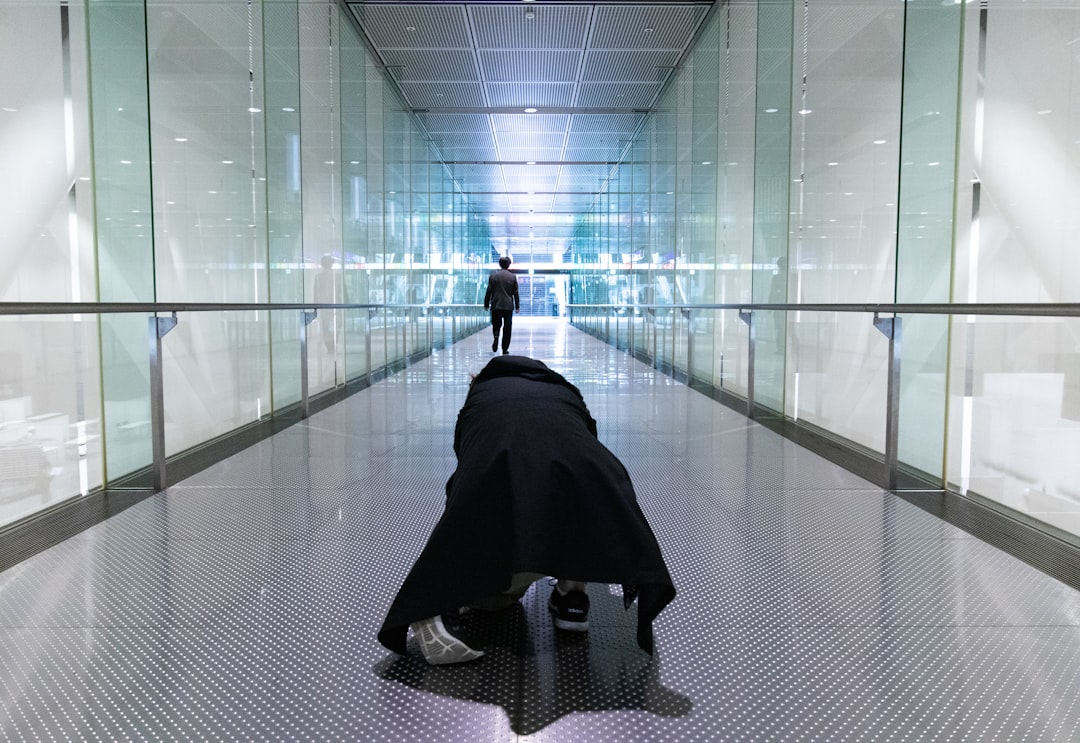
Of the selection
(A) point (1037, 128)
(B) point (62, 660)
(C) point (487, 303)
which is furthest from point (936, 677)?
(C) point (487, 303)

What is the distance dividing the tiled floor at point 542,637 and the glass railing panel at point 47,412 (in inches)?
15.2

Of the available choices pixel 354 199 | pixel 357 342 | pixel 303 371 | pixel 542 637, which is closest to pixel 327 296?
pixel 357 342

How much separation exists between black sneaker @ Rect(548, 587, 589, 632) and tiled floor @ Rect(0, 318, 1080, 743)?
0.04 meters

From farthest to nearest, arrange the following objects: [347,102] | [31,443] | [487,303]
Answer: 1. [487,303]
2. [347,102]
3. [31,443]

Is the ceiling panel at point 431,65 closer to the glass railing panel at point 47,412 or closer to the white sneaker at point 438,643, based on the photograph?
the glass railing panel at point 47,412

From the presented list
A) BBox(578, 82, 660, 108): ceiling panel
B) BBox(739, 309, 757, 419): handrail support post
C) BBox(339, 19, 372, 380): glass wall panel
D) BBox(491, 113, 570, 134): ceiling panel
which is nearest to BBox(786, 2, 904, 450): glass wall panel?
BBox(739, 309, 757, 419): handrail support post

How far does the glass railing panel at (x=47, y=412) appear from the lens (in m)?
3.31

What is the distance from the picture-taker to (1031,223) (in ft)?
12.0

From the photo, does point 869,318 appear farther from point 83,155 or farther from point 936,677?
point 83,155

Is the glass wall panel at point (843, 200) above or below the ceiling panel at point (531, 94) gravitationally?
below

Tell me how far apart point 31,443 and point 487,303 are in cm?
1064

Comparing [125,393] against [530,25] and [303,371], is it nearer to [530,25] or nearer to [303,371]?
[303,371]

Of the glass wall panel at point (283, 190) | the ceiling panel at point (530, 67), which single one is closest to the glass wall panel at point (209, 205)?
the glass wall panel at point (283, 190)

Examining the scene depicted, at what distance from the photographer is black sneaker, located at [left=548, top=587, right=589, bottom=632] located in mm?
2254
